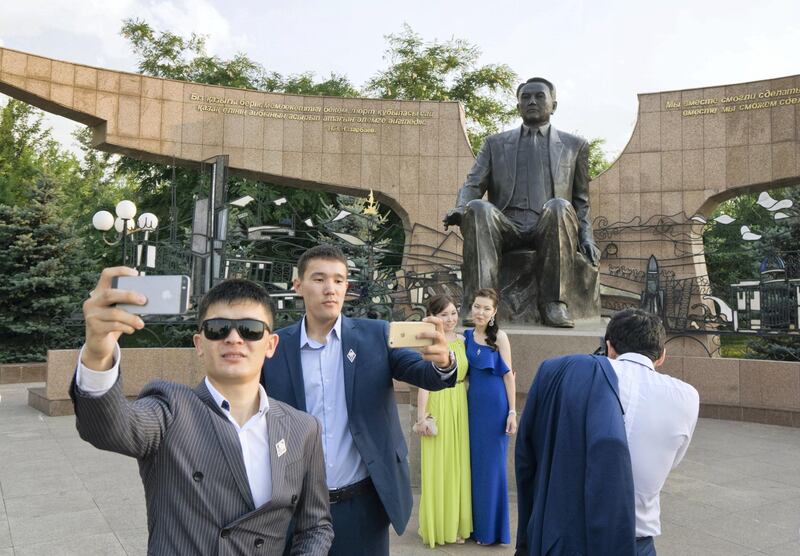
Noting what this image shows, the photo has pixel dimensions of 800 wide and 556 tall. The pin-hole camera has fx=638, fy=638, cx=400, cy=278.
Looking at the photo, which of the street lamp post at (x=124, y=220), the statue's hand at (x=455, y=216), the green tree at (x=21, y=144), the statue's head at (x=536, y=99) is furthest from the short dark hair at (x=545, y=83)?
the green tree at (x=21, y=144)

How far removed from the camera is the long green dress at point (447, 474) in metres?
3.75

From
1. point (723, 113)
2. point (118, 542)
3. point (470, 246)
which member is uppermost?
point (723, 113)

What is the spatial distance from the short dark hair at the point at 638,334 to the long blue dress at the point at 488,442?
1.72 metres

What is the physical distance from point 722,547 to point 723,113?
11.6 m

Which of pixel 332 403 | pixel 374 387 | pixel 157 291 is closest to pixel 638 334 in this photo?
pixel 374 387

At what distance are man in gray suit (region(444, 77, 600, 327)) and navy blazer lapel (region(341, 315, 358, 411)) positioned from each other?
10.3ft

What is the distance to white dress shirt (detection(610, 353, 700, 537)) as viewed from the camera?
6.83 ft

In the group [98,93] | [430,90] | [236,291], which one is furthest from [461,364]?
[430,90]

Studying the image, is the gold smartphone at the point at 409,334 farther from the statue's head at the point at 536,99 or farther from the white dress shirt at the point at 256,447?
the statue's head at the point at 536,99

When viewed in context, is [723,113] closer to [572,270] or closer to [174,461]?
[572,270]

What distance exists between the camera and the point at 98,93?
13102 mm

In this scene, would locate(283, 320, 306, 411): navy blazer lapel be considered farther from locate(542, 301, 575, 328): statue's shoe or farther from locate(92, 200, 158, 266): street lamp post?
A: locate(92, 200, 158, 266): street lamp post

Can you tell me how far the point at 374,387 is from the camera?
2305mm

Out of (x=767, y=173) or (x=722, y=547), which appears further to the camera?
(x=767, y=173)
